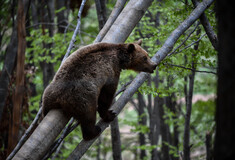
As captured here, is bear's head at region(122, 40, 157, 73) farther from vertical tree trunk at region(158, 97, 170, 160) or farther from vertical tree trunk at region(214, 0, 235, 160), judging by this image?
vertical tree trunk at region(158, 97, 170, 160)

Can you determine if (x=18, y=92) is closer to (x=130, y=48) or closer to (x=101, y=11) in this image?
(x=130, y=48)

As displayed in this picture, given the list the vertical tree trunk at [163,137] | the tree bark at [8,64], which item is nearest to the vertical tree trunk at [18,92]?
the tree bark at [8,64]

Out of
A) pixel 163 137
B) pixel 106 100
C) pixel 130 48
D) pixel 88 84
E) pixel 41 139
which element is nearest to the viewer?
pixel 41 139

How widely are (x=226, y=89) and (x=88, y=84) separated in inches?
108

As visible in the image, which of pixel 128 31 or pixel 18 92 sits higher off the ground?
pixel 128 31

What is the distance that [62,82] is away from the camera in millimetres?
3986

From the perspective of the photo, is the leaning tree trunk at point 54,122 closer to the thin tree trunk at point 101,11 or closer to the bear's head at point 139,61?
the bear's head at point 139,61

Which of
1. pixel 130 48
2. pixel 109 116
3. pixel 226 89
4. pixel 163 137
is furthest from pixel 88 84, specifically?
pixel 163 137

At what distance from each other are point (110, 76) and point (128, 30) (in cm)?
101

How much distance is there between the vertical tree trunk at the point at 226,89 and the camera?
1.50m

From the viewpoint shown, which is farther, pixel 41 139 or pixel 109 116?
pixel 109 116

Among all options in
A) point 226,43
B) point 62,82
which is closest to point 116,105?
point 62,82

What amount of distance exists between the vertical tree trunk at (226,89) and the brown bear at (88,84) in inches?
103

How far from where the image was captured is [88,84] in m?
3.98
